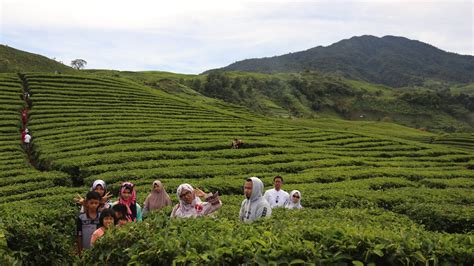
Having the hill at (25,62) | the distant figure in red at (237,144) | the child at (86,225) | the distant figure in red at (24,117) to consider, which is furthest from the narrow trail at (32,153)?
the hill at (25,62)

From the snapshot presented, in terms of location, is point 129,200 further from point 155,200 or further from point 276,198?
point 276,198

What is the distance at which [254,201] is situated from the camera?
347 inches

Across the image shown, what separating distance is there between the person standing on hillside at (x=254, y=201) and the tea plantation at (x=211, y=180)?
58 centimetres

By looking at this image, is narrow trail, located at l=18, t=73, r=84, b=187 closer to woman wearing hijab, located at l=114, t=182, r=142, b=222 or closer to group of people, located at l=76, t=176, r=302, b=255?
woman wearing hijab, located at l=114, t=182, r=142, b=222

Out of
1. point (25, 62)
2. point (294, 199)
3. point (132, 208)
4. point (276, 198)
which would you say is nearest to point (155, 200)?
point (132, 208)

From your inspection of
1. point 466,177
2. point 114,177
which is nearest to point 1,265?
point 114,177

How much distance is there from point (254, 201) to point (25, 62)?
67691 millimetres

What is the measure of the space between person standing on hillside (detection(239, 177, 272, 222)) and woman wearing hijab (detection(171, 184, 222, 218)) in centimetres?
86

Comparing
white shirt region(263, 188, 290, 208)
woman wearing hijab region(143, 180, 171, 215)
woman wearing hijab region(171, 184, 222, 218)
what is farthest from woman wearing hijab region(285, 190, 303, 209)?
woman wearing hijab region(171, 184, 222, 218)

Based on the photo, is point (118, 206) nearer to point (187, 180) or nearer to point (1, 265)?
point (1, 265)

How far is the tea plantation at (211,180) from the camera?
203 inches

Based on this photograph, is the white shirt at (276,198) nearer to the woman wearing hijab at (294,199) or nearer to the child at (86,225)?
the woman wearing hijab at (294,199)

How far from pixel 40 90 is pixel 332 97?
104m

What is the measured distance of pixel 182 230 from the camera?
6.18 meters
